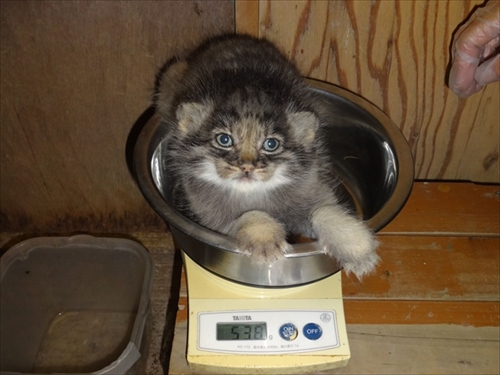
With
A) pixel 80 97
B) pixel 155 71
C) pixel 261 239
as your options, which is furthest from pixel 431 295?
pixel 80 97

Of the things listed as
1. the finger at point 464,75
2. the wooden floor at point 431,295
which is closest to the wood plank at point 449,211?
the wooden floor at point 431,295

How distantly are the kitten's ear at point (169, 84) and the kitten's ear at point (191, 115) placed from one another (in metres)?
0.22

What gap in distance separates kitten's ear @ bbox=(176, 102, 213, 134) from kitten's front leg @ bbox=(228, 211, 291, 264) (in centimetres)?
24

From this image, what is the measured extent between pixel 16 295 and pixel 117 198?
A: 487 millimetres

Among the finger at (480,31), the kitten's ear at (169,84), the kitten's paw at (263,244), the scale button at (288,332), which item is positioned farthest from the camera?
the kitten's ear at (169,84)

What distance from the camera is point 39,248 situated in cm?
173

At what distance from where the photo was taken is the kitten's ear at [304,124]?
1083 millimetres

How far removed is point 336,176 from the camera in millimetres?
1451

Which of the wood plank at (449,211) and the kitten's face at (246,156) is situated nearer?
the kitten's face at (246,156)

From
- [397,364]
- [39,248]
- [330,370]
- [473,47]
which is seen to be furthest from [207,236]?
[39,248]

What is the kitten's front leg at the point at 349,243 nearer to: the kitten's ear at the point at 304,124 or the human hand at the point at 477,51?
the kitten's ear at the point at 304,124

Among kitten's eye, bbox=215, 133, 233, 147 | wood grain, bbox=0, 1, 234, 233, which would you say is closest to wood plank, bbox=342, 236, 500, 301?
kitten's eye, bbox=215, 133, 233, 147

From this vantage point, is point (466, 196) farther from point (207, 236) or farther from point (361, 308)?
point (207, 236)

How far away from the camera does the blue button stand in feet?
3.54
